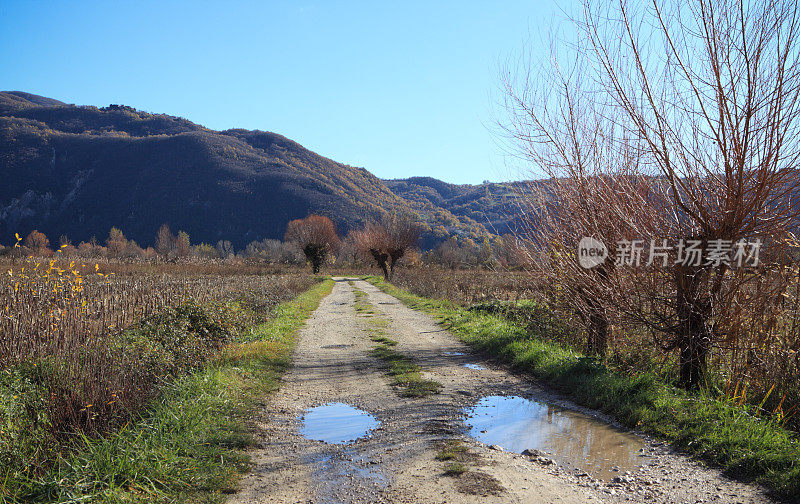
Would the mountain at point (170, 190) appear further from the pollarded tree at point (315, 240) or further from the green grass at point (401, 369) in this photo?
the green grass at point (401, 369)

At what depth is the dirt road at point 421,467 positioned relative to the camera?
3613 millimetres

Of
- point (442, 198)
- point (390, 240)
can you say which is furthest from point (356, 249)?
point (442, 198)

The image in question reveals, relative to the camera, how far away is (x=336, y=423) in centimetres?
538

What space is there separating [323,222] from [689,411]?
55.4 metres

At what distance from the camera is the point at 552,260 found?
24.2 feet

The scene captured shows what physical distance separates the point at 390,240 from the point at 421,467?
35119 mm

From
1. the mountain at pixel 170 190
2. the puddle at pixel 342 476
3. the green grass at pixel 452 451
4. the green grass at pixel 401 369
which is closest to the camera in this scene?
the puddle at pixel 342 476

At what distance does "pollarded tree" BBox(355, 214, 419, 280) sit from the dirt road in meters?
31.8

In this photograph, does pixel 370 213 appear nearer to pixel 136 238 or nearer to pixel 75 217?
pixel 136 238

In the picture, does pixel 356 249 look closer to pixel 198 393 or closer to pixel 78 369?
pixel 198 393

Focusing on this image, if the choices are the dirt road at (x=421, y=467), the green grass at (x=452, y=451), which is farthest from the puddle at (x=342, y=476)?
the green grass at (x=452, y=451)

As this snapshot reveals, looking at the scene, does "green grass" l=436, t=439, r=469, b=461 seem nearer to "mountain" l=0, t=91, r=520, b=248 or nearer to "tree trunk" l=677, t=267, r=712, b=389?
"tree trunk" l=677, t=267, r=712, b=389

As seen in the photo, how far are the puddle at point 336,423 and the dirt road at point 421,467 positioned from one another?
0.37 feet

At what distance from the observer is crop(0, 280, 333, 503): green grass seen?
338 centimetres
